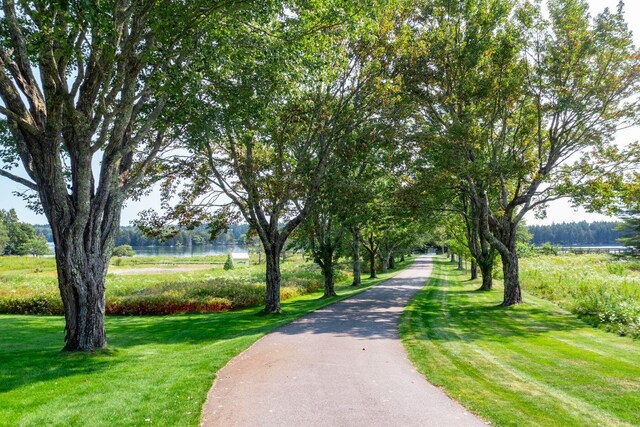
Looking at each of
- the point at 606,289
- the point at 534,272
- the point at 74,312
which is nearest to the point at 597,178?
the point at 606,289

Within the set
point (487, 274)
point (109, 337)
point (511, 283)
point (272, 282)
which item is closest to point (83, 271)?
point (109, 337)

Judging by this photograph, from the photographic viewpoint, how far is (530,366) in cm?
901

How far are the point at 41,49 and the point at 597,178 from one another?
21.4m

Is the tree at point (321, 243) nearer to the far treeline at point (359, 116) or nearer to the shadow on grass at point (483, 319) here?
the far treeline at point (359, 116)

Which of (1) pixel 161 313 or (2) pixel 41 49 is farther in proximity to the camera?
(1) pixel 161 313

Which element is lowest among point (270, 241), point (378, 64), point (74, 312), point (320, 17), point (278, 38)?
point (74, 312)

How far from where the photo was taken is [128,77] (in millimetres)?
9547

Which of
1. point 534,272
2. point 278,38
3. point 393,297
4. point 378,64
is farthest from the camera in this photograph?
point 534,272

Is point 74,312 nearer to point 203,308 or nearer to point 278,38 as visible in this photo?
point 278,38

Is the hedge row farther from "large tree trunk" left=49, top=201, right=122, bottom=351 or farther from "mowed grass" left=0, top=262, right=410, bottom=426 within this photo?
"large tree trunk" left=49, top=201, right=122, bottom=351

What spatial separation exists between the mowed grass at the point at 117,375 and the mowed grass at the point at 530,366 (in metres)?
4.10

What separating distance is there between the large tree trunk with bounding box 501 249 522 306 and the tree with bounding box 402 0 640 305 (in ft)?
0.17

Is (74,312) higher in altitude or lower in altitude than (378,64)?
lower

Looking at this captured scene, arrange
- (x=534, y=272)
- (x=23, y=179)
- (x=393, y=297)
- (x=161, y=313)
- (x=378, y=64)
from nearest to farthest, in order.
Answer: (x=23, y=179), (x=378, y=64), (x=161, y=313), (x=393, y=297), (x=534, y=272)
